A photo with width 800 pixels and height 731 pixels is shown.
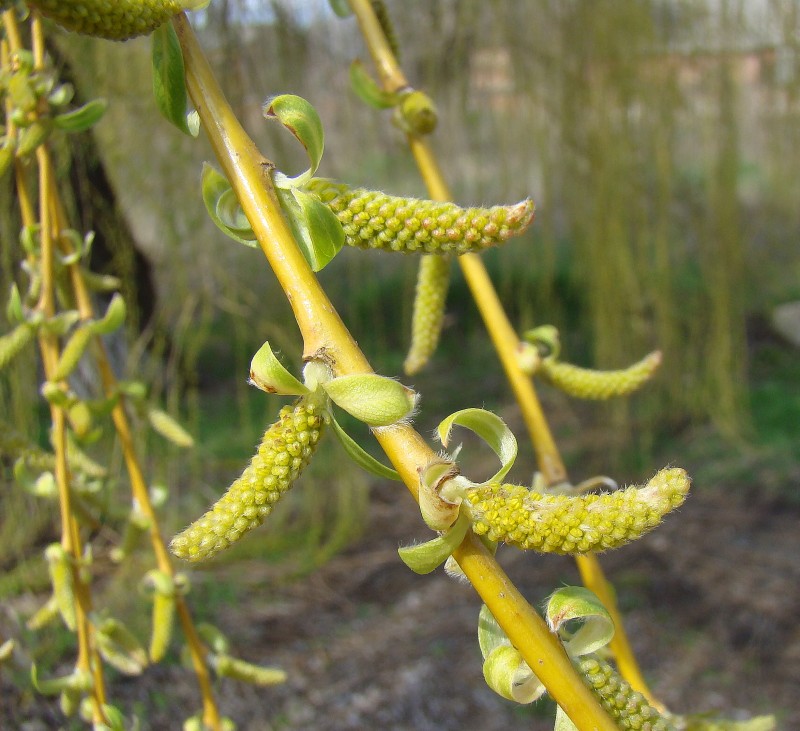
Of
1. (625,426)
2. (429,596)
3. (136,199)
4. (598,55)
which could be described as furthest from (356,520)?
(598,55)

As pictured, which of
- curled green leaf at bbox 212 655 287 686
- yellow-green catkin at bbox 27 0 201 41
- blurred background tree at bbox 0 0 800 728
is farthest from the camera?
blurred background tree at bbox 0 0 800 728

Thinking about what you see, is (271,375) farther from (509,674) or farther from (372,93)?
(372,93)

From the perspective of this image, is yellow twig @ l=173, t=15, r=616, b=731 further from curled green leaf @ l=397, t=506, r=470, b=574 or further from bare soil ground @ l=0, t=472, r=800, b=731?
bare soil ground @ l=0, t=472, r=800, b=731

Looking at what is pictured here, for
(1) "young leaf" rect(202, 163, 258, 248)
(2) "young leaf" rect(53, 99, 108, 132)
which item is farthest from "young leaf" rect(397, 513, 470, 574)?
(2) "young leaf" rect(53, 99, 108, 132)

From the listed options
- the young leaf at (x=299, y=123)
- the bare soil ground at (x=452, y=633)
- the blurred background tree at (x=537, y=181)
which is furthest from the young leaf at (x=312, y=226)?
the bare soil ground at (x=452, y=633)

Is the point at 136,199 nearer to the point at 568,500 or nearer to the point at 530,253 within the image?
the point at 530,253

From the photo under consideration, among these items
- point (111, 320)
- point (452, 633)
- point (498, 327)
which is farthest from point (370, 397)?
point (452, 633)
